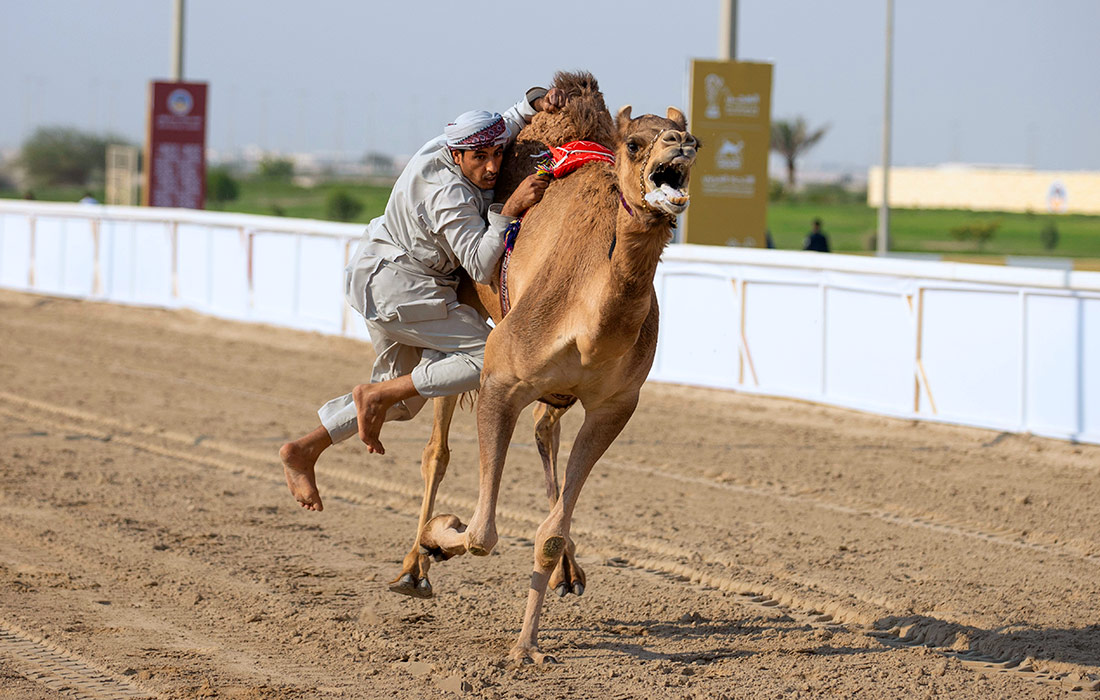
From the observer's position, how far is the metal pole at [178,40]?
2850 cm

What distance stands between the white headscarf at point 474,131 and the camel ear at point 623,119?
125 centimetres

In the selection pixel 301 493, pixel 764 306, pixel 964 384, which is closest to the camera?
pixel 301 493

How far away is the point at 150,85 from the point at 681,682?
2254cm

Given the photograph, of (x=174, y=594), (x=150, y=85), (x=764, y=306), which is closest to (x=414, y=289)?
(x=174, y=594)

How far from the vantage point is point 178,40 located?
2853cm

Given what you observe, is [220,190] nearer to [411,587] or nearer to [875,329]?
[875,329]

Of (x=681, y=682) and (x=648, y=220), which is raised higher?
(x=648, y=220)

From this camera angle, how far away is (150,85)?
25641 mm

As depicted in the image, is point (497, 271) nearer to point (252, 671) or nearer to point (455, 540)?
point (455, 540)

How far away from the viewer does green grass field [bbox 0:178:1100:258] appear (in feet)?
167

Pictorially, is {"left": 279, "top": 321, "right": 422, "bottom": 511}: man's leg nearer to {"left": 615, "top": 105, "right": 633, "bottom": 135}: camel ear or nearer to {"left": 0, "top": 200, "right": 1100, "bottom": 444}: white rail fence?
{"left": 615, "top": 105, "right": 633, "bottom": 135}: camel ear

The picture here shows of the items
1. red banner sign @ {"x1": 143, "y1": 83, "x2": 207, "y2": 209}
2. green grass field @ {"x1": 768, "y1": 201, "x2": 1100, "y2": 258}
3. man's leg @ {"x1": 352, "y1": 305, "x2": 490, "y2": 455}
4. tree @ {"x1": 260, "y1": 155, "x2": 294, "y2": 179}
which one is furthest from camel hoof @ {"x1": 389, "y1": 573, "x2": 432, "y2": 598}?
tree @ {"x1": 260, "y1": 155, "x2": 294, "y2": 179}

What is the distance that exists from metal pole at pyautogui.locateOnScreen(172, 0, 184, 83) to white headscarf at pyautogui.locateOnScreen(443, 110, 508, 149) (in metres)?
23.9

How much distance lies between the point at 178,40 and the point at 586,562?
77.3 feet
